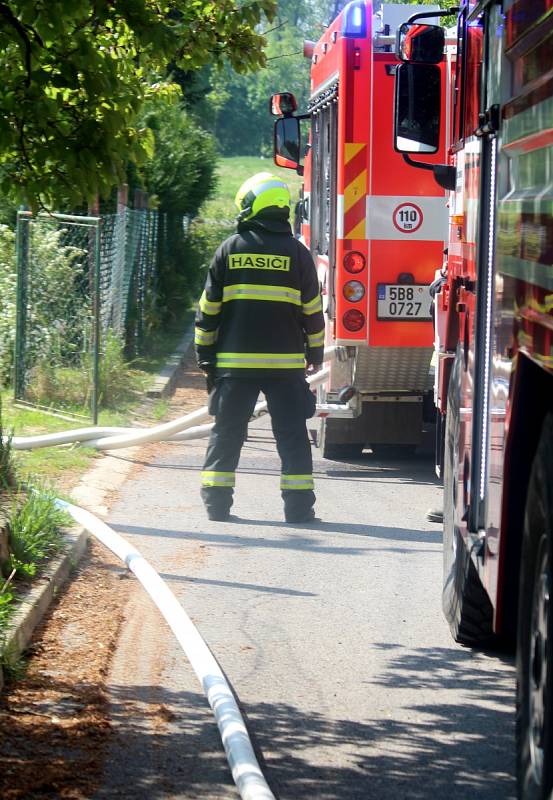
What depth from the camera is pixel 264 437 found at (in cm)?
1118

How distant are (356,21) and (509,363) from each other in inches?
227

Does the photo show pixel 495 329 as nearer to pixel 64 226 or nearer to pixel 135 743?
pixel 135 743

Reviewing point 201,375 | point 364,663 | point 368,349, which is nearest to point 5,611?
point 364,663

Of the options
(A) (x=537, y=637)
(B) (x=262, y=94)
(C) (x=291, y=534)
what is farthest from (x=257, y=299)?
(B) (x=262, y=94)

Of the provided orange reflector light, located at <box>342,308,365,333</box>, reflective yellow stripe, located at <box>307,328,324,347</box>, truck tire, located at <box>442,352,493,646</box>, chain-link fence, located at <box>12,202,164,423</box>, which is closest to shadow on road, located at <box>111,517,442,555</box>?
reflective yellow stripe, located at <box>307,328,324,347</box>

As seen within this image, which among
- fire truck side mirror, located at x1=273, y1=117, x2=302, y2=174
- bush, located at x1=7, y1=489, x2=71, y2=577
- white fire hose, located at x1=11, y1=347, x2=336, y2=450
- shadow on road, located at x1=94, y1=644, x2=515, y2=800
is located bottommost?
shadow on road, located at x1=94, y1=644, x2=515, y2=800

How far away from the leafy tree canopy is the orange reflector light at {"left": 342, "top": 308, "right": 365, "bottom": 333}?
12.6 ft

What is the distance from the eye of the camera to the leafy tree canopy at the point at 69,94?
4598 millimetres

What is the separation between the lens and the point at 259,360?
7875 mm

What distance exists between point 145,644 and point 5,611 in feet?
2.17

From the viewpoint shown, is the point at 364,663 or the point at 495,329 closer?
the point at 495,329

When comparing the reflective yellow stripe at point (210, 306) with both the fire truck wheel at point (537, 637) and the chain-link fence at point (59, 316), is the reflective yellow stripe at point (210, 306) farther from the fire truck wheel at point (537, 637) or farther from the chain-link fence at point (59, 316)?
the fire truck wheel at point (537, 637)

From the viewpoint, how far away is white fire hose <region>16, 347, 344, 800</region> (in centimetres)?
398

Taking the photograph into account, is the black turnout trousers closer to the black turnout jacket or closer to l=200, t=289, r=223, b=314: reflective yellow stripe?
the black turnout jacket
